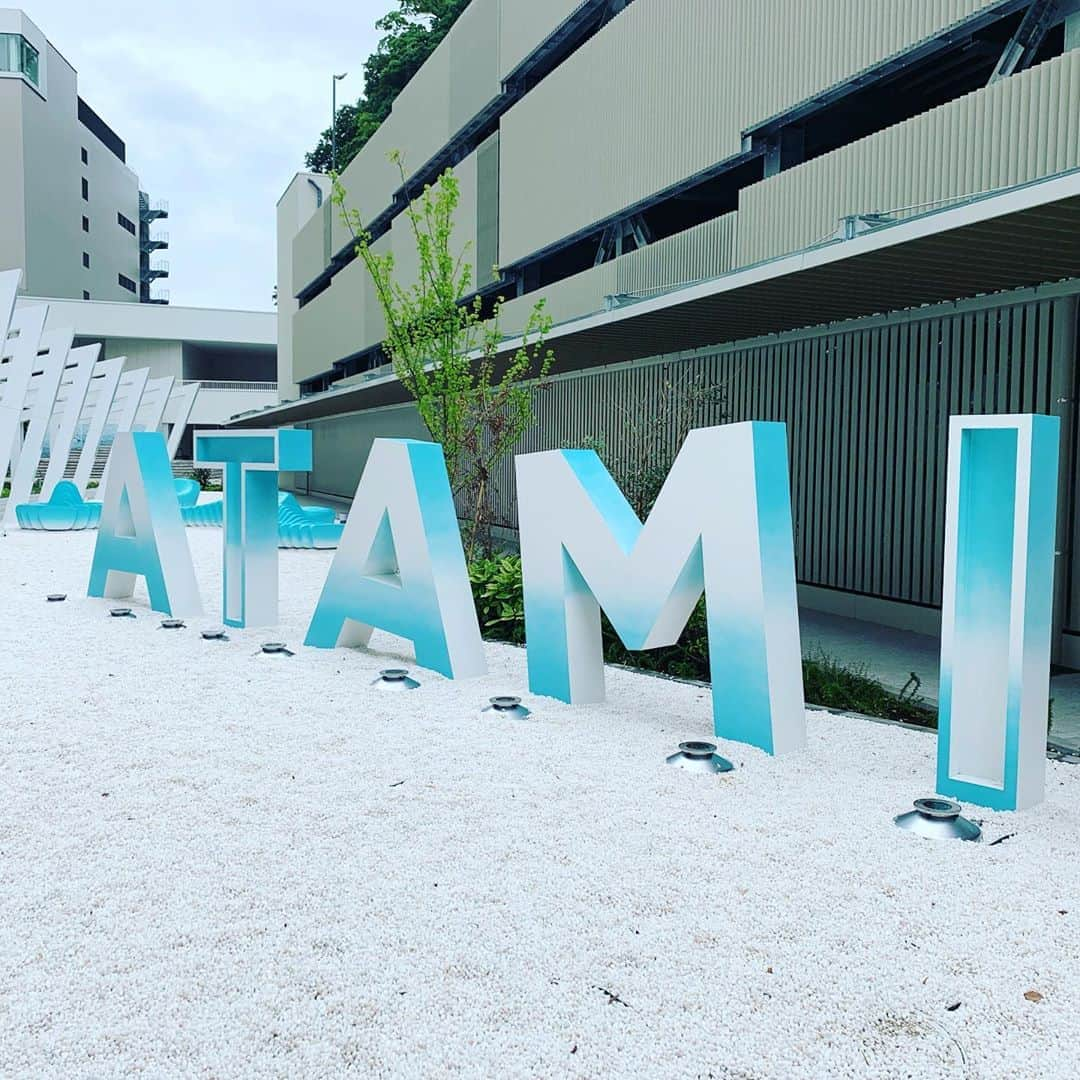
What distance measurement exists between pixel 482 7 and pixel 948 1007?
2204 centimetres

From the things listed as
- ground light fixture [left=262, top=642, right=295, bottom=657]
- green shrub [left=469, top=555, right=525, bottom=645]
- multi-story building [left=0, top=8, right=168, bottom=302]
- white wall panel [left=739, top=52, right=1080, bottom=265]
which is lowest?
ground light fixture [left=262, top=642, right=295, bottom=657]

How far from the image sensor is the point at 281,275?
46969 mm

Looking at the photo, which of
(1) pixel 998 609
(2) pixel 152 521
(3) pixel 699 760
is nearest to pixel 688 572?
(3) pixel 699 760

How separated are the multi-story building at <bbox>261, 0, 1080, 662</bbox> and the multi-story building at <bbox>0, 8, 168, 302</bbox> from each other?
4298 cm

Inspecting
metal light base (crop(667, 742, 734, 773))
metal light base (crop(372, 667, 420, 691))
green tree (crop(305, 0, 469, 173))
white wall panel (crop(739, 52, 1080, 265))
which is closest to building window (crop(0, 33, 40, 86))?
green tree (crop(305, 0, 469, 173))

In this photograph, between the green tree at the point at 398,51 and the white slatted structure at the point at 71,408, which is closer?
the white slatted structure at the point at 71,408

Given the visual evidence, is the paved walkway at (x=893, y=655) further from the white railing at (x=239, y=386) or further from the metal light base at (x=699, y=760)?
the white railing at (x=239, y=386)

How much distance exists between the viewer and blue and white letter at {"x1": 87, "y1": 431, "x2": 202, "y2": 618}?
9555mm

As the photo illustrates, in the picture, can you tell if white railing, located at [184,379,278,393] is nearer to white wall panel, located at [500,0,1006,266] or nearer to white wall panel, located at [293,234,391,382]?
white wall panel, located at [293,234,391,382]

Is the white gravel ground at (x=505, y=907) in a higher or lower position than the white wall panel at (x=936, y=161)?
lower

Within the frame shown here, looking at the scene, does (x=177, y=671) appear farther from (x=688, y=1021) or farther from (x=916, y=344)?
(x=916, y=344)

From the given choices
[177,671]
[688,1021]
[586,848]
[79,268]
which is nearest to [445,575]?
[177,671]

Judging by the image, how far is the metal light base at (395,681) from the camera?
22.3ft

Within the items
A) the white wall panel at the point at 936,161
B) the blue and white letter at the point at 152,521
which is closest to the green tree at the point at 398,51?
the white wall panel at the point at 936,161
